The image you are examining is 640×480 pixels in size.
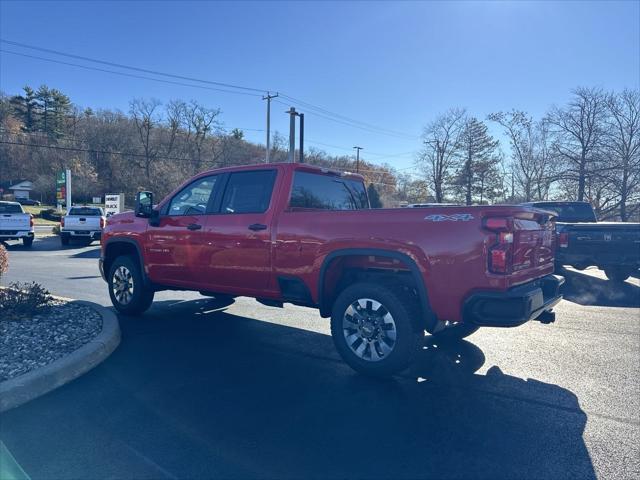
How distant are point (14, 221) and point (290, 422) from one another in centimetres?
1819

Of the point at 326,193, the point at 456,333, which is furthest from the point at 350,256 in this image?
the point at 456,333

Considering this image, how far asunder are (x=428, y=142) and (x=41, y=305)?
2207 inches

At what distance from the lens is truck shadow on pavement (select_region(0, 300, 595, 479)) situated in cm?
280

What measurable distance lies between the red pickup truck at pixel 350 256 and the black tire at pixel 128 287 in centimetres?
4

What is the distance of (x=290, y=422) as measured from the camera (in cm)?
335

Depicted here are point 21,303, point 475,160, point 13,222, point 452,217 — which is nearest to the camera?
point 452,217

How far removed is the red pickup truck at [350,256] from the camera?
12.1 feet

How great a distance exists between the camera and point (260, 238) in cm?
498

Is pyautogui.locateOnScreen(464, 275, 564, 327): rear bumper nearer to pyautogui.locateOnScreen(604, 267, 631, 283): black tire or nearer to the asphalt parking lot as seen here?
the asphalt parking lot

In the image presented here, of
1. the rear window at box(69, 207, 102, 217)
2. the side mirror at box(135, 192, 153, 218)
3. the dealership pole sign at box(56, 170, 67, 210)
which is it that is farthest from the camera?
the dealership pole sign at box(56, 170, 67, 210)

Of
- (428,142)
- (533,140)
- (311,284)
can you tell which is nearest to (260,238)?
(311,284)

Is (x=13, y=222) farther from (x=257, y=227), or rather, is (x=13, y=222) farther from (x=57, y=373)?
(x=257, y=227)

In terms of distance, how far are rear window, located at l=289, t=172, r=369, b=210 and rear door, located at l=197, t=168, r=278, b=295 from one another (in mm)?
296

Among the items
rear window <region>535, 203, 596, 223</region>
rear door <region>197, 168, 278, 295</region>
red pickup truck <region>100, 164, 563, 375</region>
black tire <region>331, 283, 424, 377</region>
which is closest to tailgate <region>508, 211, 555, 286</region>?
red pickup truck <region>100, 164, 563, 375</region>
